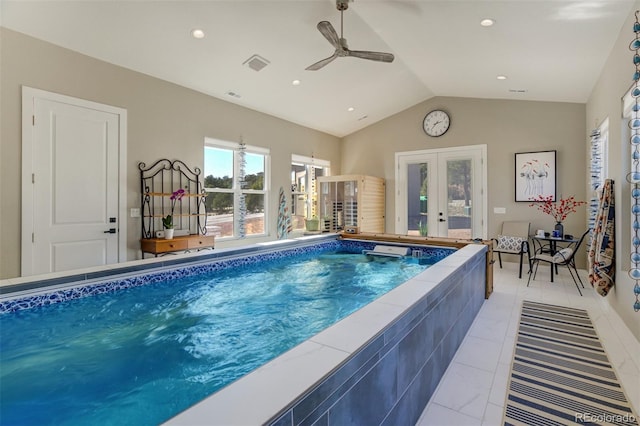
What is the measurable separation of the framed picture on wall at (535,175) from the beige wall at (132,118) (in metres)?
4.12

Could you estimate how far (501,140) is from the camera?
571 centimetres

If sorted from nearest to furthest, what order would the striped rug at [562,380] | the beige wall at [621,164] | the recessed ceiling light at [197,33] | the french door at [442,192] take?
the striped rug at [562,380] → the beige wall at [621,164] → the recessed ceiling light at [197,33] → the french door at [442,192]

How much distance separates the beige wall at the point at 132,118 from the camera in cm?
298

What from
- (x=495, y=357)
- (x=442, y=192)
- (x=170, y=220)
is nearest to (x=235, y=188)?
(x=170, y=220)

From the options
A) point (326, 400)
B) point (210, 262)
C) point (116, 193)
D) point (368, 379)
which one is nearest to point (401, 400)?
point (368, 379)

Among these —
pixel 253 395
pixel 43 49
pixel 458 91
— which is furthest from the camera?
pixel 458 91

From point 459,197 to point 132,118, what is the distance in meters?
5.56

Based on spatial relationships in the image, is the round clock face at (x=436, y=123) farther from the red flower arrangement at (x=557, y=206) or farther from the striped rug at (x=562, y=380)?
the striped rug at (x=562, y=380)

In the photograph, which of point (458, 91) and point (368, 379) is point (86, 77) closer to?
point (368, 379)

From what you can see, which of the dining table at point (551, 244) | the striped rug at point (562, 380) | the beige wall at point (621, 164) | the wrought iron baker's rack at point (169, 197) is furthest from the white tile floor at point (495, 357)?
the wrought iron baker's rack at point (169, 197)

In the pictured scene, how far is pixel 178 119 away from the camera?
14.2 feet

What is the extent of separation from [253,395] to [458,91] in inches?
240

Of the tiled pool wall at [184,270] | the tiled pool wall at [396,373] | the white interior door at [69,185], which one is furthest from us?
the white interior door at [69,185]

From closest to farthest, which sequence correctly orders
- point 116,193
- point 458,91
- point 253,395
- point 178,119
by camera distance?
point 253,395, point 116,193, point 178,119, point 458,91
